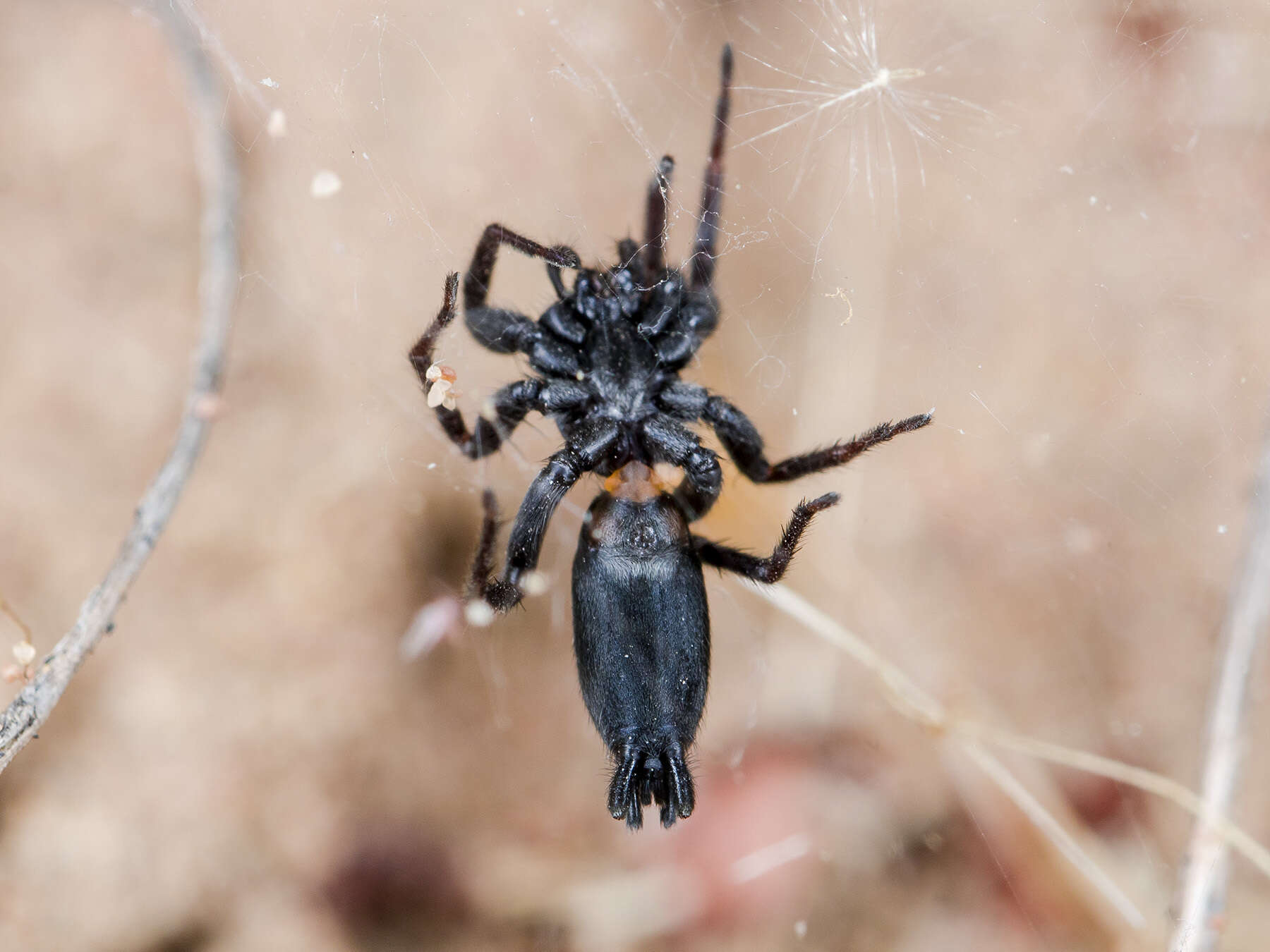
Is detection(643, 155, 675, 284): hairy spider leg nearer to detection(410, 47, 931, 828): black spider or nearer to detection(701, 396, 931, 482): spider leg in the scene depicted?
detection(410, 47, 931, 828): black spider

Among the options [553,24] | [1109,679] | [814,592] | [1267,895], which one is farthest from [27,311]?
[1267,895]

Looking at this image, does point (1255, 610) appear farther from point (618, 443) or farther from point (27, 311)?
point (27, 311)

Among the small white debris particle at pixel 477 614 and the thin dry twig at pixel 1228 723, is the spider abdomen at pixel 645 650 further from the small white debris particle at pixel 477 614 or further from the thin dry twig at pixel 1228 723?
the thin dry twig at pixel 1228 723

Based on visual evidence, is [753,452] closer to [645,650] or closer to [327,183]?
[645,650]

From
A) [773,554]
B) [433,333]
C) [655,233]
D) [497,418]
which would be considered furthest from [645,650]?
[655,233]

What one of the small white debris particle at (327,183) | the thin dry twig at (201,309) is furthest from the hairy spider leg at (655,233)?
the thin dry twig at (201,309)
